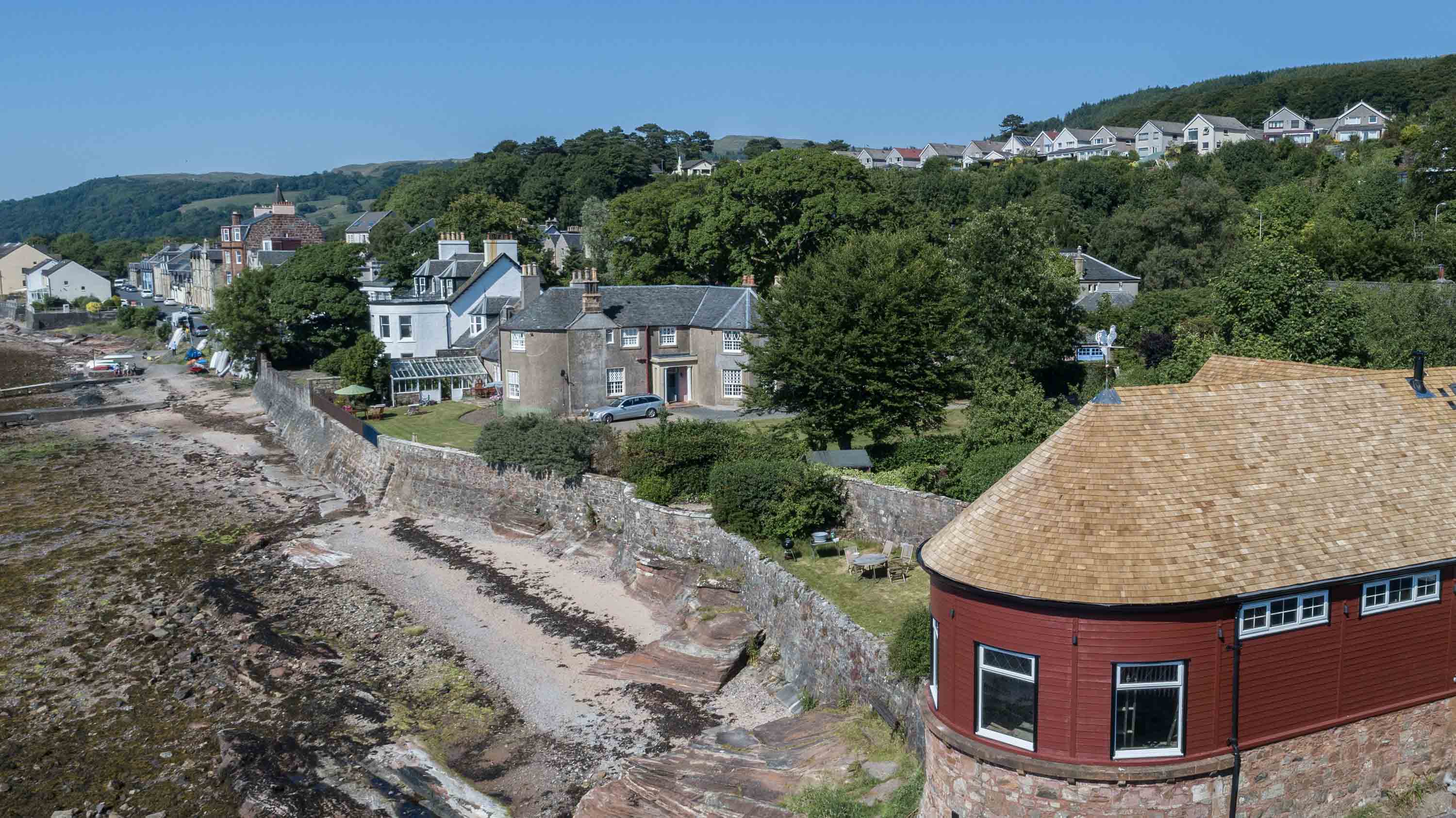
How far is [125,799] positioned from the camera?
21297 mm

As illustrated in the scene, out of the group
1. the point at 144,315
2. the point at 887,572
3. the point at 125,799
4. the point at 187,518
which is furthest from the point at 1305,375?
the point at 144,315

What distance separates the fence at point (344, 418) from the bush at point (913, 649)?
99.6ft

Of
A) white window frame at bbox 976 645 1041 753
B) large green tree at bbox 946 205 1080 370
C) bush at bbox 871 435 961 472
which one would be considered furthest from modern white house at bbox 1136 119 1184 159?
white window frame at bbox 976 645 1041 753

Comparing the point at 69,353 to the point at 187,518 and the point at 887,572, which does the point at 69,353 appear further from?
the point at 887,572

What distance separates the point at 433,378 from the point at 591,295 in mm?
12909

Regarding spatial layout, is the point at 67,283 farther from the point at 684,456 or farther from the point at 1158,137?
the point at 1158,137

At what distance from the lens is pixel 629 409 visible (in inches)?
1866

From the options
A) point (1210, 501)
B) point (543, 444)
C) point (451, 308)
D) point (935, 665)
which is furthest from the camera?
point (451, 308)

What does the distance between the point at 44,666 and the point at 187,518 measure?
14.7m

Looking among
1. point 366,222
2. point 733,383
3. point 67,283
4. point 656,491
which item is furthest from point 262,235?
point 656,491

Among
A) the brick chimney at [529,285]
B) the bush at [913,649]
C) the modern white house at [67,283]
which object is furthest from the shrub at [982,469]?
the modern white house at [67,283]

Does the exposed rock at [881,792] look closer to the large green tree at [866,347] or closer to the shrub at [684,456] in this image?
the shrub at [684,456]

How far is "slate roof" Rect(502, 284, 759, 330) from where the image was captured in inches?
1960

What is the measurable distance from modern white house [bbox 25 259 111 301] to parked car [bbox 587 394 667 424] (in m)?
129
